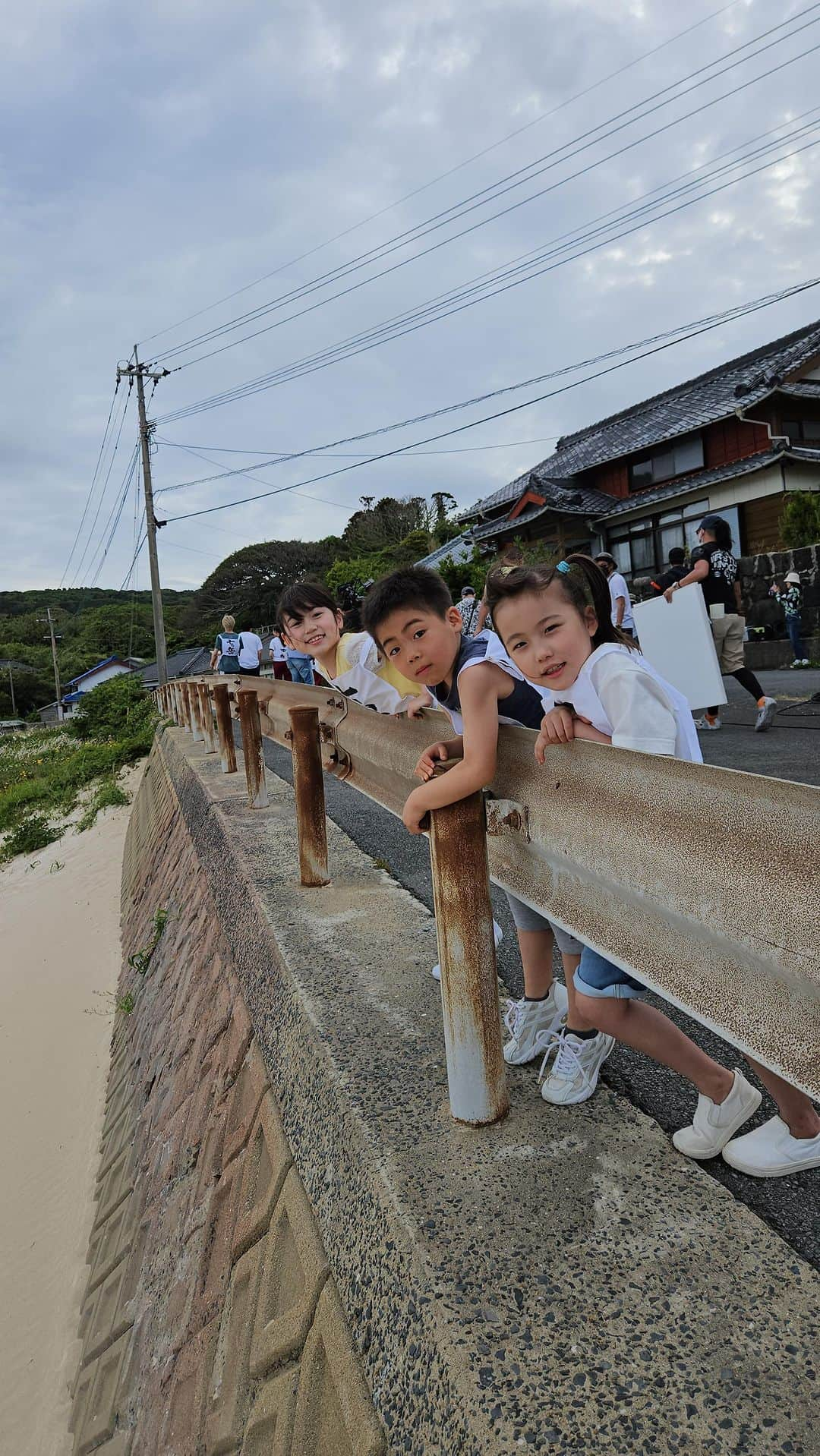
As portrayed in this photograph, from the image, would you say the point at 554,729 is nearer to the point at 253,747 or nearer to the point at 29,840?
the point at 253,747

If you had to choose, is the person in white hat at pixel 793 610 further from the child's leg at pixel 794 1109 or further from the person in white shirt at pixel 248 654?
the child's leg at pixel 794 1109

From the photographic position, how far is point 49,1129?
15.5 feet

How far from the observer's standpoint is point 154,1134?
11.1ft

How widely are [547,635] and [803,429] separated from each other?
2089 cm

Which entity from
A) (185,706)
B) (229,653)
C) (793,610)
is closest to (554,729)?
(185,706)

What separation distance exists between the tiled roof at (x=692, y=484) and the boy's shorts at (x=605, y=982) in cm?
1915

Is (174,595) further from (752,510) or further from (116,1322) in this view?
(116,1322)

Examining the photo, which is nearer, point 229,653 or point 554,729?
point 554,729

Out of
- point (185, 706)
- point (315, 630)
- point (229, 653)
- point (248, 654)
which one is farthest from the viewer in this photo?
point (229, 653)

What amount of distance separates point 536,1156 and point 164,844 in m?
5.87

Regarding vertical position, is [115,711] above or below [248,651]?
below

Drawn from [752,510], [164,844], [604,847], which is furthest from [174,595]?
[604,847]

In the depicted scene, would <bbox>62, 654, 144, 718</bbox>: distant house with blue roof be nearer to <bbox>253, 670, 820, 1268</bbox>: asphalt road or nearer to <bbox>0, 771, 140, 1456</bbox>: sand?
<bbox>0, 771, 140, 1456</bbox>: sand

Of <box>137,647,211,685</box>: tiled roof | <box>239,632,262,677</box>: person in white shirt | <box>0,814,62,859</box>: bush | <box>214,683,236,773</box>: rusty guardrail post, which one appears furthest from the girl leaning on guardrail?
<box>137,647,211,685</box>: tiled roof
